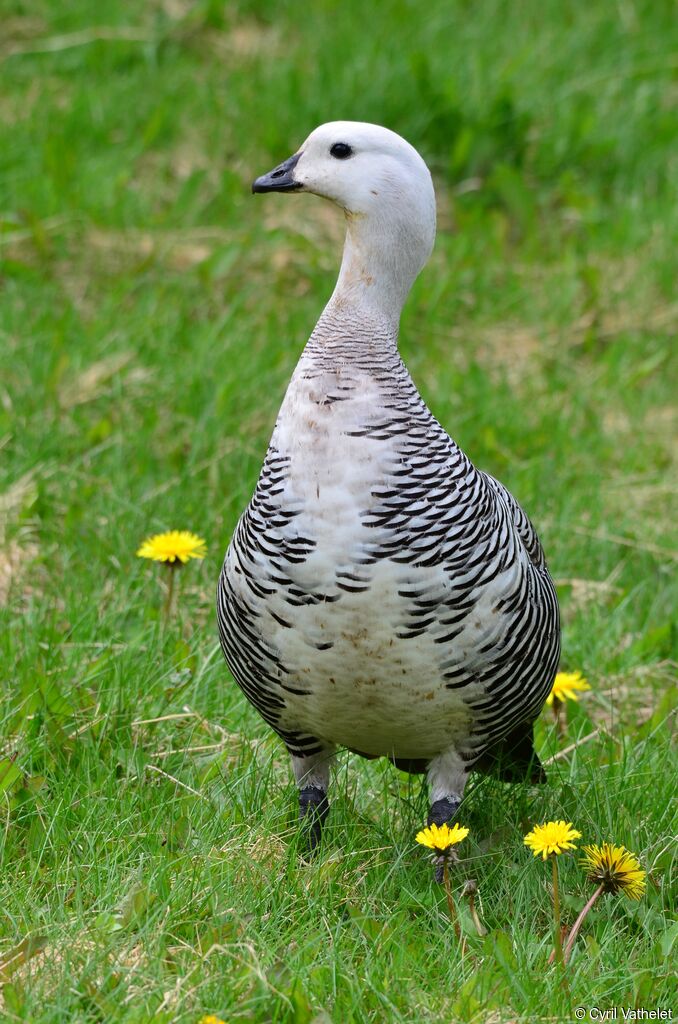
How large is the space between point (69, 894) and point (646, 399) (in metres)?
4.04

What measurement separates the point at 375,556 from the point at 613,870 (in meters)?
0.78

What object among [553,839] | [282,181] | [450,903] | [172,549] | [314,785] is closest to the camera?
[553,839]

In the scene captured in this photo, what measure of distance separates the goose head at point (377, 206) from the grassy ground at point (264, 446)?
120 cm

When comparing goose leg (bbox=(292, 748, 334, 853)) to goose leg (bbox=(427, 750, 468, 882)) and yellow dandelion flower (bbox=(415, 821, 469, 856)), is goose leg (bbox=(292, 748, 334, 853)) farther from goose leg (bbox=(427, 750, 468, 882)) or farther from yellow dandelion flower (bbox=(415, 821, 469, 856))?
yellow dandelion flower (bbox=(415, 821, 469, 856))

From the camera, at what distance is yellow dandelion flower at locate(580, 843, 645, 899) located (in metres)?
2.91

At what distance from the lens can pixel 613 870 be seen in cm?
291

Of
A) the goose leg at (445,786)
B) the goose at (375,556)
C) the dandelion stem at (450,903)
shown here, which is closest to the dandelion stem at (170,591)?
the goose at (375,556)

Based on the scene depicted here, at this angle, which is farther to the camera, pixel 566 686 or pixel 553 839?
pixel 566 686

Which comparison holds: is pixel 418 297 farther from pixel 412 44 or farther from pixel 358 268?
pixel 358 268

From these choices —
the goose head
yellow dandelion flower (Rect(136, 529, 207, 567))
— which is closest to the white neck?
the goose head

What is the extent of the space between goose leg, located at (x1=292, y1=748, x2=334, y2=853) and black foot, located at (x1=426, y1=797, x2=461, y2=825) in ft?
0.83

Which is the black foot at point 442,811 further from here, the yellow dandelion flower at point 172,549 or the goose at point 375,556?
the yellow dandelion flower at point 172,549

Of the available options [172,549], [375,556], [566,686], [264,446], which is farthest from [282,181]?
[264,446]

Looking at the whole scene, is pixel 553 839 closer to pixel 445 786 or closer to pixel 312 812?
pixel 445 786
